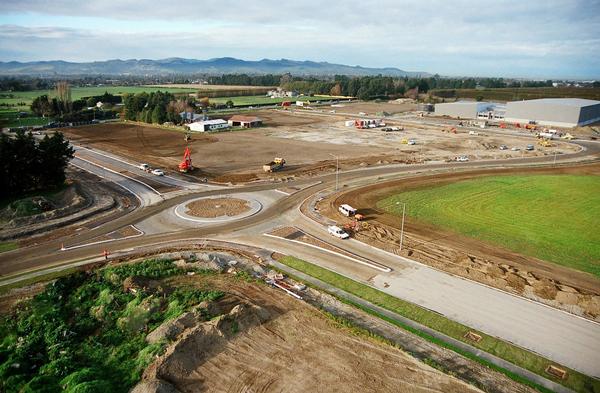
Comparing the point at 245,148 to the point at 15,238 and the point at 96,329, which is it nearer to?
the point at 15,238

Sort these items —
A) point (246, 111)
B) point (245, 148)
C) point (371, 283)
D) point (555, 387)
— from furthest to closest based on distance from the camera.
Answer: point (246, 111) < point (245, 148) < point (371, 283) < point (555, 387)

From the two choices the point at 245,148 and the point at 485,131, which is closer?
the point at 245,148

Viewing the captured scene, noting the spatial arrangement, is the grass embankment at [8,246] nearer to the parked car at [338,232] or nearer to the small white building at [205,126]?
the parked car at [338,232]

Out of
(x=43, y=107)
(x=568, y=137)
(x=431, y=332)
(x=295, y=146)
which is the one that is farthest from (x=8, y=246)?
(x=568, y=137)

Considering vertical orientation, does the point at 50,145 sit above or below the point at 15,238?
above

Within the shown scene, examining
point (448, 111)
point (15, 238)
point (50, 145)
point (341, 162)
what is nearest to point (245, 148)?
point (341, 162)

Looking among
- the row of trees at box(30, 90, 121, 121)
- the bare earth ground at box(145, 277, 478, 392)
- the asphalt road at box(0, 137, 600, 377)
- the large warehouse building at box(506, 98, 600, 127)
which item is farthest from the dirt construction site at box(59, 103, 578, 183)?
the bare earth ground at box(145, 277, 478, 392)

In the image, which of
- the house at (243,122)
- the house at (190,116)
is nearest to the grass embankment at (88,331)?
the house at (243,122)
